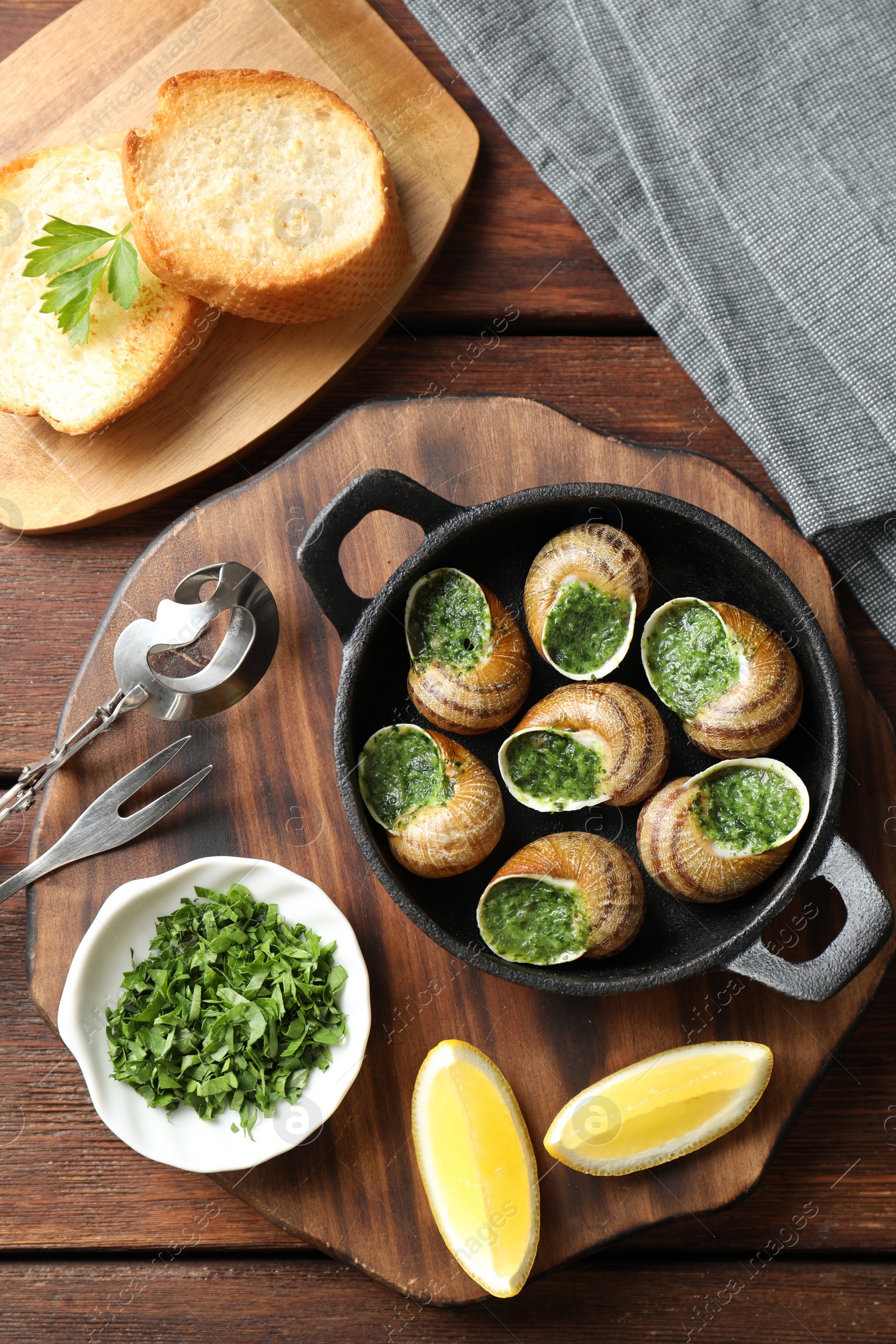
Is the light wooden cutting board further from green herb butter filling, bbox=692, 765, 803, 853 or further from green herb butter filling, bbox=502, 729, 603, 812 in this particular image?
green herb butter filling, bbox=692, 765, 803, 853

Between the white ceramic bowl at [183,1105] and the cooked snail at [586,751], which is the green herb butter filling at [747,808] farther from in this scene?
the white ceramic bowl at [183,1105]

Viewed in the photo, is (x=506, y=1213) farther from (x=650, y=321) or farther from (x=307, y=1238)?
(x=650, y=321)

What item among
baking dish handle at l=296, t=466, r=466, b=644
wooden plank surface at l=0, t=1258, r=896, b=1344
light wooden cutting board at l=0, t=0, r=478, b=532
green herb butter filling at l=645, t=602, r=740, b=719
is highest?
light wooden cutting board at l=0, t=0, r=478, b=532

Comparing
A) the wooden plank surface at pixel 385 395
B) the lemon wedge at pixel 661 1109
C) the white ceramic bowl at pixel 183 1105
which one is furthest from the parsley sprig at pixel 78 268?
the lemon wedge at pixel 661 1109

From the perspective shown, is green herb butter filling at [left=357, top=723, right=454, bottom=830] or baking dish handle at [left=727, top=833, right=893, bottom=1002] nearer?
baking dish handle at [left=727, top=833, right=893, bottom=1002]

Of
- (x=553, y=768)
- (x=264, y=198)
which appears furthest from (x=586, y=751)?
(x=264, y=198)

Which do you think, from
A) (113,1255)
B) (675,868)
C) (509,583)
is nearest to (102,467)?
(509,583)

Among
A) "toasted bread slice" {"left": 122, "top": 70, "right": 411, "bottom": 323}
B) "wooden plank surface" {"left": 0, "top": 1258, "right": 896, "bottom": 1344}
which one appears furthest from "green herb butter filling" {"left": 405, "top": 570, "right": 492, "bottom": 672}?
"wooden plank surface" {"left": 0, "top": 1258, "right": 896, "bottom": 1344}
